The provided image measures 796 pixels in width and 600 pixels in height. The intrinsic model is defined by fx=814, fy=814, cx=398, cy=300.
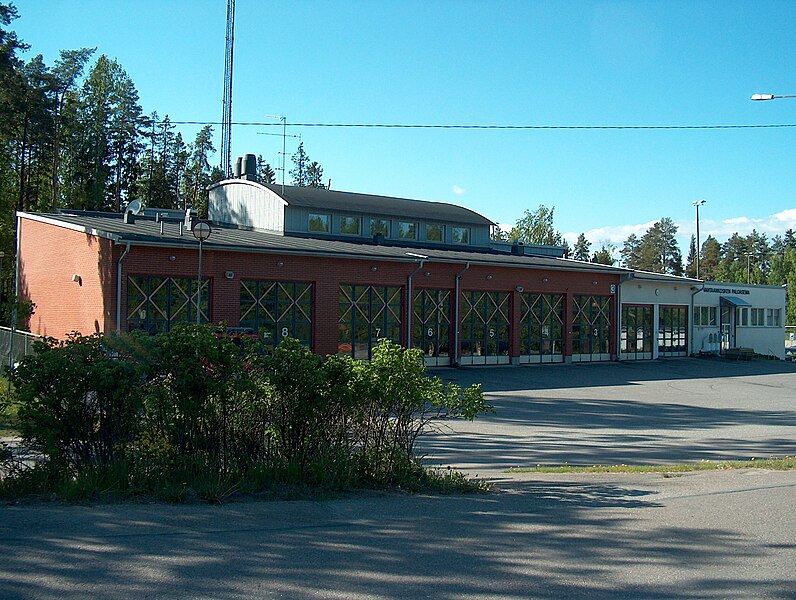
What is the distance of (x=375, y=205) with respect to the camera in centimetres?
4041

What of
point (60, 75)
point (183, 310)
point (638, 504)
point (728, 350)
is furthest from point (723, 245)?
point (638, 504)

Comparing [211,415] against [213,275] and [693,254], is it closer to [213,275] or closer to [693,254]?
[213,275]

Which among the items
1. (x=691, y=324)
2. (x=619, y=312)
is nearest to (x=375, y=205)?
(x=619, y=312)

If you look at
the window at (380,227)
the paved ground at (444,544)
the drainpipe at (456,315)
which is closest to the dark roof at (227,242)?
the drainpipe at (456,315)

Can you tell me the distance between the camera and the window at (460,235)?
4357cm

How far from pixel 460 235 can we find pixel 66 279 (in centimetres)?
2203

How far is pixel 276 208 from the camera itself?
3834 centimetres

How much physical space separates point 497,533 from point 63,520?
12.1 ft

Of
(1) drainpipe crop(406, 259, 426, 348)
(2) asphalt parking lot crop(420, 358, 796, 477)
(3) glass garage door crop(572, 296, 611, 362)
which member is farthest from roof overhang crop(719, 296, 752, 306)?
(1) drainpipe crop(406, 259, 426, 348)

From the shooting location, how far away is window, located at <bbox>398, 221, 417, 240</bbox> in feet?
134

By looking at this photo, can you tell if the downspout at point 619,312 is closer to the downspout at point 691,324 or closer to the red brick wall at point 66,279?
the downspout at point 691,324

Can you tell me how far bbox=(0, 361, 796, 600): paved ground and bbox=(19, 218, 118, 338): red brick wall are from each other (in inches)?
670

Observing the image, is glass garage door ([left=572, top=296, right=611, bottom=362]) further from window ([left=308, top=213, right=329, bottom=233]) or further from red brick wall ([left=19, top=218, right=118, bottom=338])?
red brick wall ([left=19, top=218, right=118, bottom=338])

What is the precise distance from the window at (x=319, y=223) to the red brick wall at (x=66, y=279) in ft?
40.6
